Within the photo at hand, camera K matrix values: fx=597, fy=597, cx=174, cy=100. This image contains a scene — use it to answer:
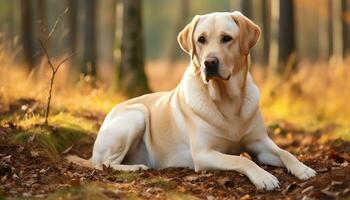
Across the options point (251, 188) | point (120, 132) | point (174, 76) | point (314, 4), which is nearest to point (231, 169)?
point (251, 188)

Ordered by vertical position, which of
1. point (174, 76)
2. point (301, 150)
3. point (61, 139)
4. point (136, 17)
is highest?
point (136, 17)

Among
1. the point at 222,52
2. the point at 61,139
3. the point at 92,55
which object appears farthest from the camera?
the point at 92,55

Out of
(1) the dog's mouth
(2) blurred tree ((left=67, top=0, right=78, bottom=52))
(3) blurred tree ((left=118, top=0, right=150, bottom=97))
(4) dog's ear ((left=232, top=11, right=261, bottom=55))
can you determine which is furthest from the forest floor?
(2) blurred tree ((left=67, top=0, right=78, bottom=52))

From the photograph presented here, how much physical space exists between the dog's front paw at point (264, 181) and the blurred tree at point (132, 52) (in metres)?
6.08

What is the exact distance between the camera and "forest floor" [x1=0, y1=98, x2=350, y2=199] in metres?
4.29

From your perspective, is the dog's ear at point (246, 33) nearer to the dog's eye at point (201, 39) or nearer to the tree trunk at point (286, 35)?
the dog's eye at point (201, 39)

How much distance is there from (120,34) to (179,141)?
19.2 ft

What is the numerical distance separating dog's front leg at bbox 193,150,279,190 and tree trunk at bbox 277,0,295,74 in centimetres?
713

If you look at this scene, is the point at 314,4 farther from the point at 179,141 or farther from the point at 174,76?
the point at 179,141

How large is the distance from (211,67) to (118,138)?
155 centimetres

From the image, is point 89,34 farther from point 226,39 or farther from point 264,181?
point 264,181

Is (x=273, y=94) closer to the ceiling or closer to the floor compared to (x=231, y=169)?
closer to the floor

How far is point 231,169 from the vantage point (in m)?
5.08

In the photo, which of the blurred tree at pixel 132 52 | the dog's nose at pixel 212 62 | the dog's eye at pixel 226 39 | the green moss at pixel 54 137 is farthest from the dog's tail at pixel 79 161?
the blurred tree at pixel 132 52
